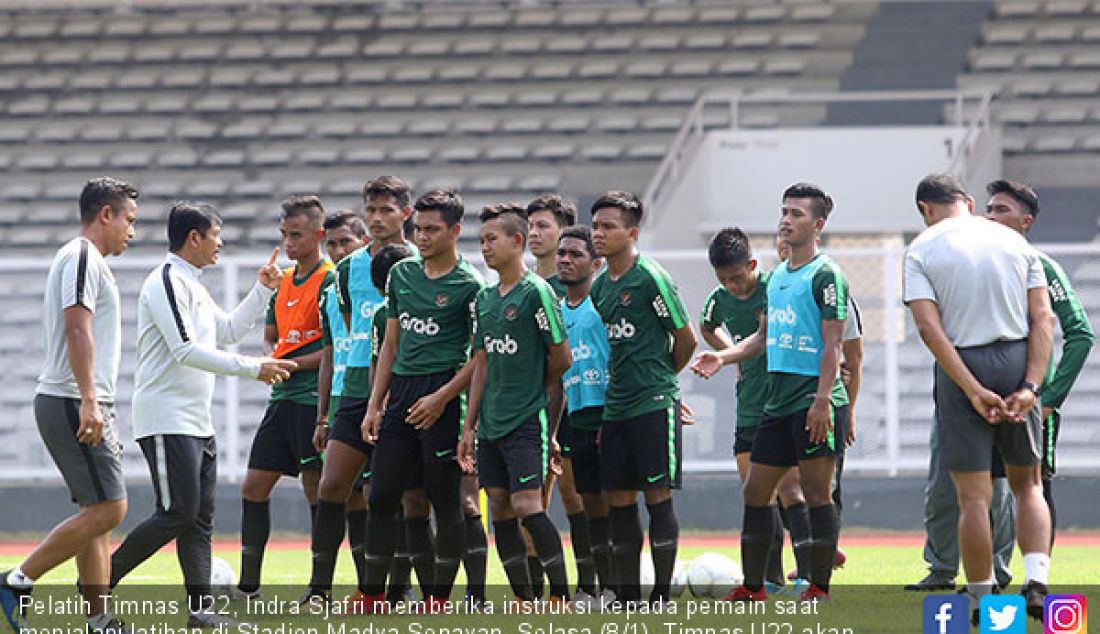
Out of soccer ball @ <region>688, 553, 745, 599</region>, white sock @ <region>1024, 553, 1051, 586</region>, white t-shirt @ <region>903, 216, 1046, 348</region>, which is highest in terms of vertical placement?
white t-shirt @ <region>903, 216, 1046, 348</region>

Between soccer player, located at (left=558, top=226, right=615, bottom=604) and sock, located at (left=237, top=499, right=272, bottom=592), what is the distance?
1.63m

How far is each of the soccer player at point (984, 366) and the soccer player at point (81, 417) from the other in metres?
3.32

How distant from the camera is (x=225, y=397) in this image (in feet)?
51.8

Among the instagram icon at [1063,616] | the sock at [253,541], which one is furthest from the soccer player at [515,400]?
the instagram icon at [1063,616]

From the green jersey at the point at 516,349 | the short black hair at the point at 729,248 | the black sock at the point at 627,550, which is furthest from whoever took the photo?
the short black hair at the point at 729,248

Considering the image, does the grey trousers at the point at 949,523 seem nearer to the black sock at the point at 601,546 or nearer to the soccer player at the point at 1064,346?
the soccer player at the point at 1064,346

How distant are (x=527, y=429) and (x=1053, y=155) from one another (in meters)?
14.4

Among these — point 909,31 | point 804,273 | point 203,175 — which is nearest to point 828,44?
point 909,31

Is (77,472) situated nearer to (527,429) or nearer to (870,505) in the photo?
(527,429)

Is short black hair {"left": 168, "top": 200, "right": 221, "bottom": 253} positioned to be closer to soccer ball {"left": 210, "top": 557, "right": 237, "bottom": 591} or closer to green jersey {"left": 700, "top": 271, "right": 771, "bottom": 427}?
soccer ball {"left": 210, "top": 557, "right": 237, "bottom": 591}

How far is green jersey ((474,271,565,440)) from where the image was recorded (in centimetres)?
838

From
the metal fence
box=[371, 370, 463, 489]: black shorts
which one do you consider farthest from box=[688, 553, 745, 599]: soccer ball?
the metal fence

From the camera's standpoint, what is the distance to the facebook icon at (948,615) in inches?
277

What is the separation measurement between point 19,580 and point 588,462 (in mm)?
2761
